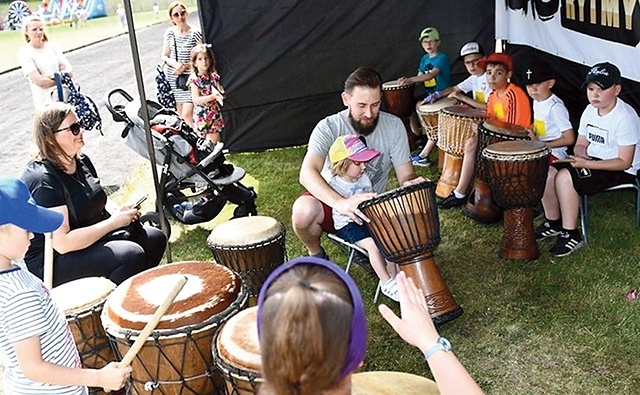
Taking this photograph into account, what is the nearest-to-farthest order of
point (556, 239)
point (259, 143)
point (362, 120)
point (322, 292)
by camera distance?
point (322, 292) → point (362, 120) → point (556, 239) → point (259, 143)

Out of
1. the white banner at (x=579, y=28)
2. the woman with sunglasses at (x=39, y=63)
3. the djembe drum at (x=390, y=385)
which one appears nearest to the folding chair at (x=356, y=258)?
the djembe drum at (x=390, y=385)

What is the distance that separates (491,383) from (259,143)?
4653 millimetres

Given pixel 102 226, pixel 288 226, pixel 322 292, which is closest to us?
pixel 322 292

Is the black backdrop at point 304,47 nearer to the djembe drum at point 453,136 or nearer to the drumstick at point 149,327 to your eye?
the djembe drum at point 453,136

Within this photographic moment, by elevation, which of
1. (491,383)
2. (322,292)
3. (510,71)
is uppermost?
(322,292)

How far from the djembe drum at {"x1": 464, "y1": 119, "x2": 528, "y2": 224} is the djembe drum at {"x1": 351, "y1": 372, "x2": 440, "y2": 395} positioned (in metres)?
2.58

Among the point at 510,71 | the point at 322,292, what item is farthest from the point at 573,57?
the point at 322,292

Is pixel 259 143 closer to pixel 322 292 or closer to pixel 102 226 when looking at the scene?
pixel 102 226

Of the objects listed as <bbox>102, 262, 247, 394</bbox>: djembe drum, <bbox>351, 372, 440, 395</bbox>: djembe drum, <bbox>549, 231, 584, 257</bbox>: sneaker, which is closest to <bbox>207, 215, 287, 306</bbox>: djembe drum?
<bbox>102, 262, 247, 394</bbox>: djembe drum

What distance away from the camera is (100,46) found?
19625mm

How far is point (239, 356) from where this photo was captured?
2275mm

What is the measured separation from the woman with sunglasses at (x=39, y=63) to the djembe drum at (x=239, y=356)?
4.46 meters

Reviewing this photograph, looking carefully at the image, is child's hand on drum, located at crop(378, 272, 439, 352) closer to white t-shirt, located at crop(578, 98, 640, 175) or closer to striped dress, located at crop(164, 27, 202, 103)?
white t-shirt, located at crop(578, 98, 640, 175)

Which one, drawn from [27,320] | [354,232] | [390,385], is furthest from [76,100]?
[390,385]
